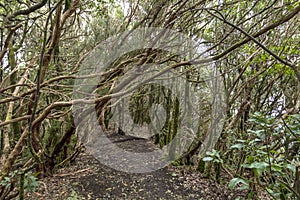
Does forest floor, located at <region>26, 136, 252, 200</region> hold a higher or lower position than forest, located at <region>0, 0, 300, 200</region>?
lower

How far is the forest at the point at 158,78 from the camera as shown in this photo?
233 cm

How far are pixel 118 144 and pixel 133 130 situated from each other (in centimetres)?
232

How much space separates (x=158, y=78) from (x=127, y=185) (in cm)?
172

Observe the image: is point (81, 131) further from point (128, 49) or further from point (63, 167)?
point (128, 49)

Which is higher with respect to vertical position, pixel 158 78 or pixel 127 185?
pixel 158 78

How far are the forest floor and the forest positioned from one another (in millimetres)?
45

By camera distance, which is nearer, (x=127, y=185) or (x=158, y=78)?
(x=158, y=78)

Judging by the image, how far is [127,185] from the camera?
10.4 ft

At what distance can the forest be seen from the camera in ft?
7.65

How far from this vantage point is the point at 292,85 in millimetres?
3479

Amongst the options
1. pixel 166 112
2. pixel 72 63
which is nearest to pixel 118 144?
pixel 166 112

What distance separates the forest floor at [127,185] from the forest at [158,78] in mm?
45

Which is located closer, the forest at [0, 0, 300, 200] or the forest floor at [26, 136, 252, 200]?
the forest at [0, 0, 300, 200]

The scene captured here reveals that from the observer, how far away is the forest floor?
286 centimetres
